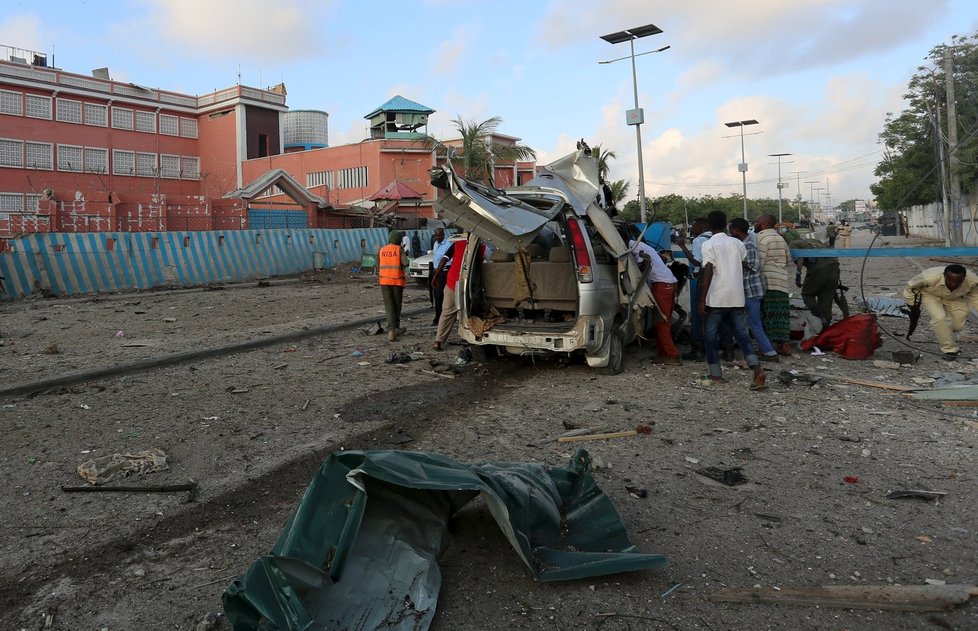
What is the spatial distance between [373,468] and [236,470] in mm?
2118

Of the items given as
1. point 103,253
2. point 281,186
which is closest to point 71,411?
point 103,253

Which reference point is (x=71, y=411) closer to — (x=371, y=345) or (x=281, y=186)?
(x=371, y=345)

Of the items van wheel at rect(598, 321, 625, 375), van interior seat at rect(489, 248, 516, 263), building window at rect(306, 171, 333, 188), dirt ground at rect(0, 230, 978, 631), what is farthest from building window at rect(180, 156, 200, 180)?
van wheel at rect(598, 321, 625, 375)

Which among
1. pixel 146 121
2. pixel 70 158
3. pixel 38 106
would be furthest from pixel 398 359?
pixel 146 121

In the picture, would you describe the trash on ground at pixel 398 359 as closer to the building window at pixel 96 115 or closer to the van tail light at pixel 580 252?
the van tail light at pixel 580 252

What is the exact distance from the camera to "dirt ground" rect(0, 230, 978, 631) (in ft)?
9.22

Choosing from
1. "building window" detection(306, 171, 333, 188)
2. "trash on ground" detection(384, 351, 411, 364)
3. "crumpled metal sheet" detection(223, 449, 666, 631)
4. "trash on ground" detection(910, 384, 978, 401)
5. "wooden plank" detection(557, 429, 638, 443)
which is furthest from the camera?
"building window" detection(306, 171, 333, 188)

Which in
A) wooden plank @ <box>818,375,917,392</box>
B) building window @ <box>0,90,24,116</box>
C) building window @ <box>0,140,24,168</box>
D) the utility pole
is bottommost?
wooden plank @ <box>818,375,917,392</box>

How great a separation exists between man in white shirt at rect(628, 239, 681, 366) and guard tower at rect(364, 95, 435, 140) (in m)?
39.4

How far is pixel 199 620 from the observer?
2666 mm

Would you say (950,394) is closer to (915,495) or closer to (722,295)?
(722,295)

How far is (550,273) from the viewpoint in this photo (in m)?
7.35

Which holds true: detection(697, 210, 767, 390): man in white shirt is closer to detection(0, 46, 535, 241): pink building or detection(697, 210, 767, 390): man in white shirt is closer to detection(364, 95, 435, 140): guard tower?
detection(0, 46, 535, 241): pink building

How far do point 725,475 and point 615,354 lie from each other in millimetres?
2991
